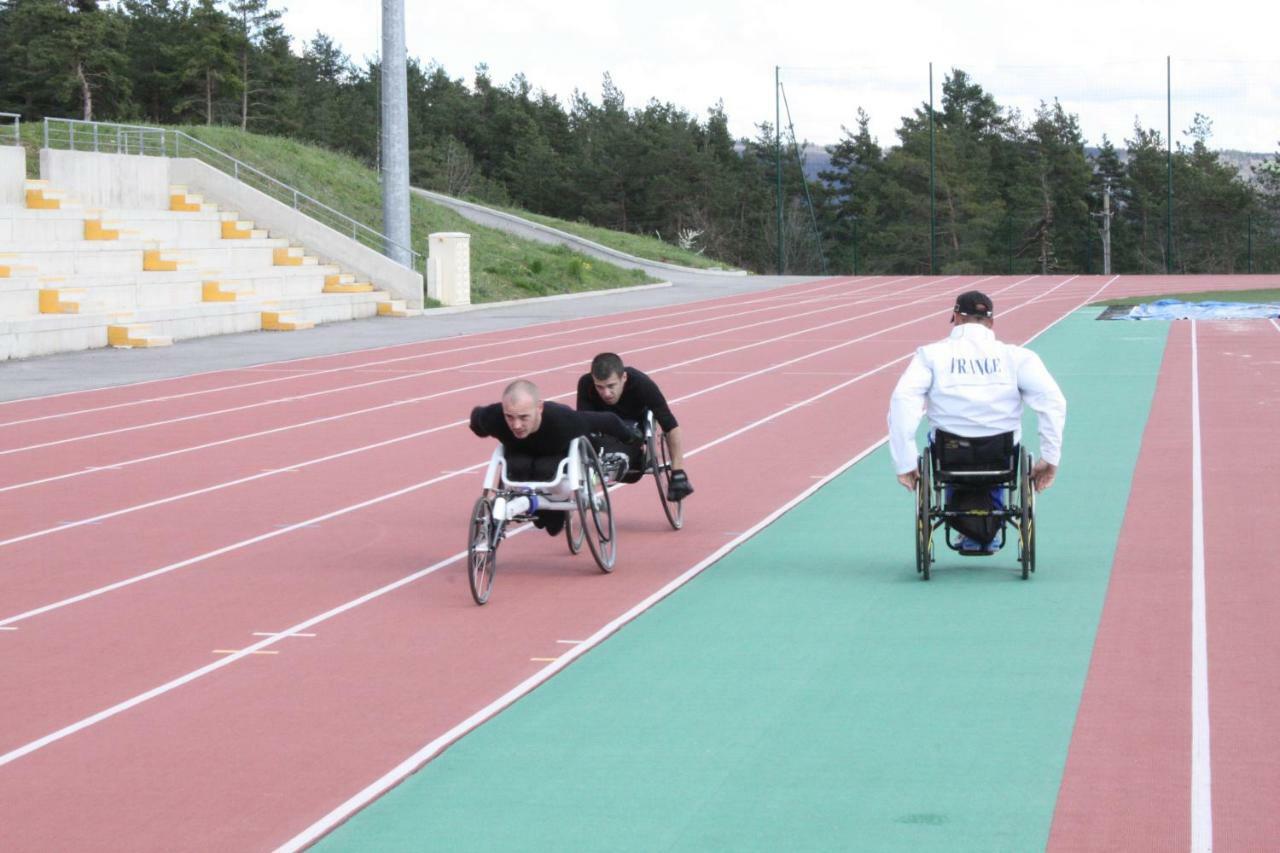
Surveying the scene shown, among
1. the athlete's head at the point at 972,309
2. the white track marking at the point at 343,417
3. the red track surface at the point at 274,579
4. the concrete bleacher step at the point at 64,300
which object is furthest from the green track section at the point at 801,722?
the concrete bleacher step at the point at 64,300

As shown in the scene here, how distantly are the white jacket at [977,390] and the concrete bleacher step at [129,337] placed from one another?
2123 cm

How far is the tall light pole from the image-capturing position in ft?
122

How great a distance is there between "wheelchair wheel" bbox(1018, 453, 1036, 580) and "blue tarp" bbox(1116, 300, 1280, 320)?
77.6ft

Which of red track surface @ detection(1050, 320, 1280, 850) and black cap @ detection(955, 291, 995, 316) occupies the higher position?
A: black cap @ detection(955, 291, 995, 316)

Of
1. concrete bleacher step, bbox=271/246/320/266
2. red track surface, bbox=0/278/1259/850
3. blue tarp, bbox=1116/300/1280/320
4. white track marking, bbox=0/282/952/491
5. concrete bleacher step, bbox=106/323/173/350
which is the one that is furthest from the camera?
concrete bleacher step, bbox=271/246/320/266

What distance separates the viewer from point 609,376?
10789 millimetres

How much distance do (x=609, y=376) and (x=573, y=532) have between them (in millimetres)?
964

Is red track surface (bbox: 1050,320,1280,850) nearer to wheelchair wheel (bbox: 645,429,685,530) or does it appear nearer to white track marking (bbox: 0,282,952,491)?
wheelchair wheel (bbox: 645,429,685,530)

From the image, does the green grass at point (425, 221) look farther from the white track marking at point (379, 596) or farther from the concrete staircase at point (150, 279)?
the white track marking at point (379, 596)

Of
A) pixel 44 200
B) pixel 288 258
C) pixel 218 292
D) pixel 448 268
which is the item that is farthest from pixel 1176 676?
pixel 448 268

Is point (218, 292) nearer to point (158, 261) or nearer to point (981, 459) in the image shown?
point (158, 261)

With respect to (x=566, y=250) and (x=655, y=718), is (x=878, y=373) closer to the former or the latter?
(x=655, y=718)

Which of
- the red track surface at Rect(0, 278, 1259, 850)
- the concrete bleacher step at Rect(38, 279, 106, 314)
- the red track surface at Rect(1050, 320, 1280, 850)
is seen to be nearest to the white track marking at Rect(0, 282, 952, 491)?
the red track surface at Rect(0, 278, 1259, 850)

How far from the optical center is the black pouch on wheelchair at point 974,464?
364 inches
